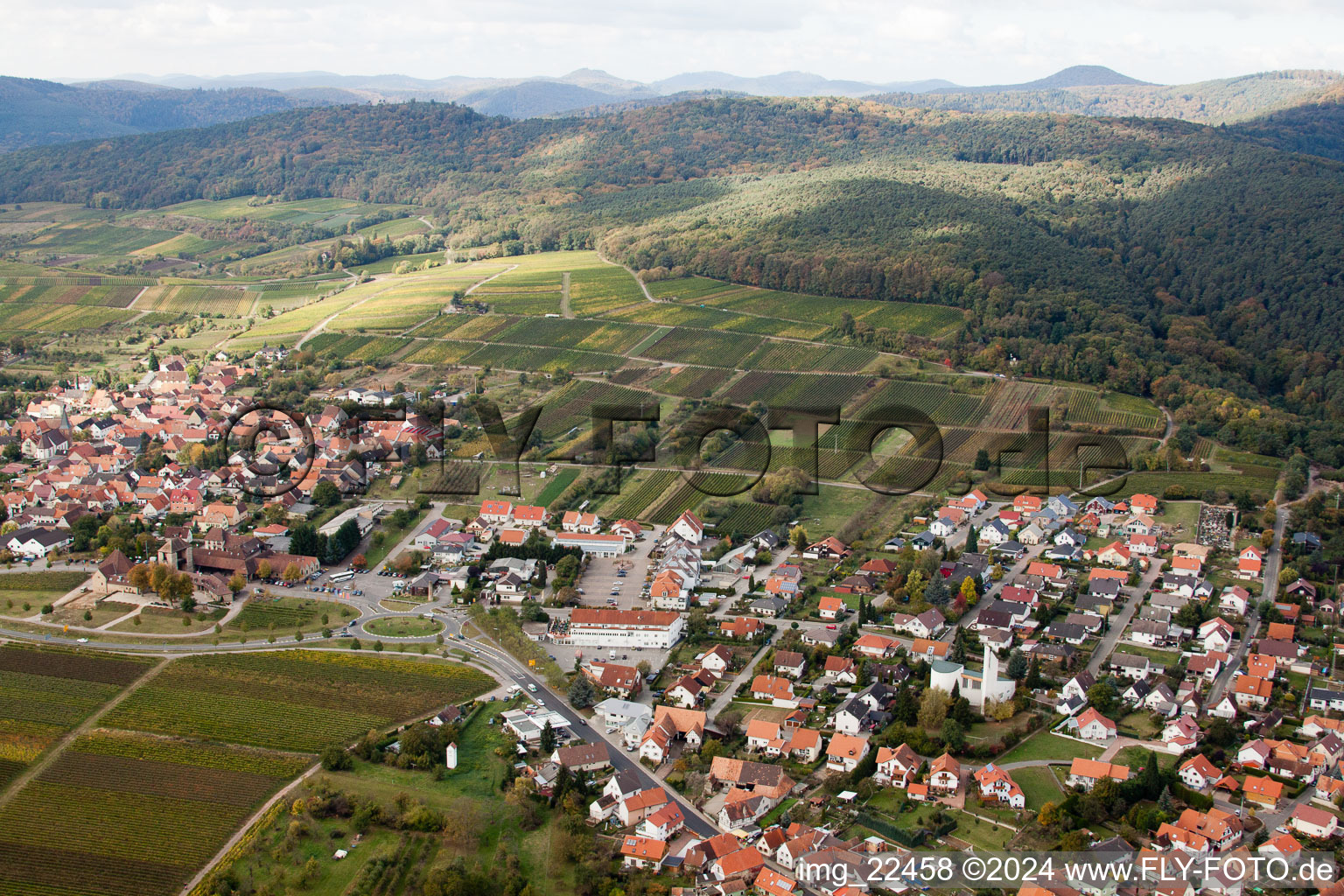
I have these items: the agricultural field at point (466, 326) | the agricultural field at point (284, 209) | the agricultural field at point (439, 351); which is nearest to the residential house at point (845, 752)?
the agricultural field at point (439, 351)

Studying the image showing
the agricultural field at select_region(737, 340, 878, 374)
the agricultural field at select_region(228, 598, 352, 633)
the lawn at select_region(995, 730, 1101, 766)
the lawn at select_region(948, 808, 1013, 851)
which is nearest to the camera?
the lawn at select_region(948, 808, 1013, 851)

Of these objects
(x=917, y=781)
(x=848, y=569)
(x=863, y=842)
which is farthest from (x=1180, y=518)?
(x=863, y=842)

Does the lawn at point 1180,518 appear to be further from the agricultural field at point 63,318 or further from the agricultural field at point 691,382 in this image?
the agricultural field at point 63,318

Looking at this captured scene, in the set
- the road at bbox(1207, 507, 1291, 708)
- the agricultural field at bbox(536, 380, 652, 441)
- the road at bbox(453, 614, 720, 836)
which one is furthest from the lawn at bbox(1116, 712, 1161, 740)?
the agricultural field at bbox(536, 380, 652, 441)

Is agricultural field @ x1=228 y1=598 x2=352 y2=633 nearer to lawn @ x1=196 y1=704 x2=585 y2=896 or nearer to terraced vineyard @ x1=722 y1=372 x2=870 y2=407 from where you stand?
lawn @ x1=196 y1=704 x2=585 y2=896

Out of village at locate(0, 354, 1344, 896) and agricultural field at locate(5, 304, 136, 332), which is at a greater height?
agricultural field at locate(5, 304, 136, 332)

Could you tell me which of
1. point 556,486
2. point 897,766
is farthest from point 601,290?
point 897,766

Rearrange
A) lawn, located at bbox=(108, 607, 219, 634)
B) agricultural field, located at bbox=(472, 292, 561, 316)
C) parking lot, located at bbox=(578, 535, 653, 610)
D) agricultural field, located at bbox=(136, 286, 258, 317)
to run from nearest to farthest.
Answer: lawn, located at bbox=(108, 607, 219, 634) < parking lot, located at bbox=(578, 535, 653, 610) < agricultural field, located at bbox=(472, 292, 561, 316) < agricultural field, located at bbox=(136, 286, 258, 317)

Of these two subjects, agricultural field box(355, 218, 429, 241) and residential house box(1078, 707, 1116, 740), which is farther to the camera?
agricultural field box(355, 218, 429, 241)
